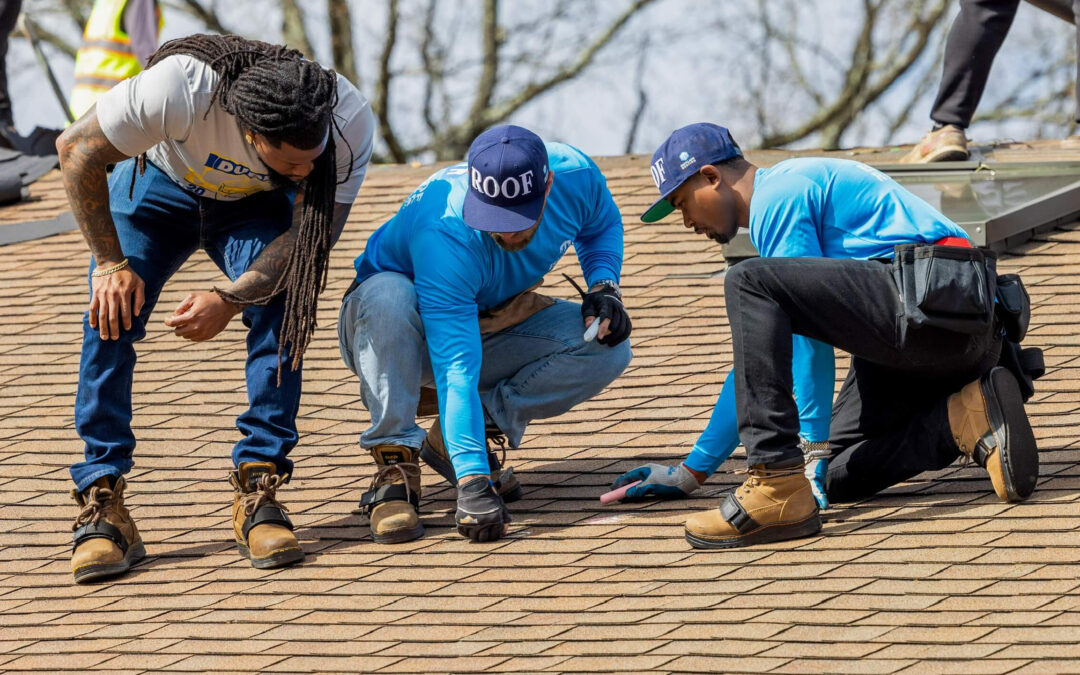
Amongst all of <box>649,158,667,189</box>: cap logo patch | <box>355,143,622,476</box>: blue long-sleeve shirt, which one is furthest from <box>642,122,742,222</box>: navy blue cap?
<box>355,143,622,476</box>: blue long-sleeve shirt

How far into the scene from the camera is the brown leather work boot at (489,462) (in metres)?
3.98

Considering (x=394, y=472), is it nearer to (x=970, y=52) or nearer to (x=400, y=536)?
(x=400, y=536)

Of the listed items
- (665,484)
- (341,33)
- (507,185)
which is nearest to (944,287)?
(665,484)

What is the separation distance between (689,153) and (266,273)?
115 cm

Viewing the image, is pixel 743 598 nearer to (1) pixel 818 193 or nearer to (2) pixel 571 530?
(2) pixel 571 530

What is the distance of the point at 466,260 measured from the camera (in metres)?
3.65

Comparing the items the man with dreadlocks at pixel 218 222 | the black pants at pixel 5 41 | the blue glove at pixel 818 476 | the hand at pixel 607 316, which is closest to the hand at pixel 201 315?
the man with dreadlocks at pixel 218 222

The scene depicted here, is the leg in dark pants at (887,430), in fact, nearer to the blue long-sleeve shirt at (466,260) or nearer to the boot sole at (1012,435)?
the boot sole at (1012,435)

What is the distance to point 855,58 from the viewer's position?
16.9m

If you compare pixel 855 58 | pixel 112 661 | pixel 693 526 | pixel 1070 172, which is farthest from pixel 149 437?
pixel 855 58

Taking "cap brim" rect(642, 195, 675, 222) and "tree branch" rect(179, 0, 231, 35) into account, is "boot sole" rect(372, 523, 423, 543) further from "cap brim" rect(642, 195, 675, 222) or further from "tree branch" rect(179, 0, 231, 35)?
"tree branch" rect(179, 0, 231, 35)

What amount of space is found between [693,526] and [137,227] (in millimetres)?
1695

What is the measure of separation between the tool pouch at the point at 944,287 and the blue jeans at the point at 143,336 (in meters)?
1.61

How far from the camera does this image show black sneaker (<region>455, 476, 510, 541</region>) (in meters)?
3.57
